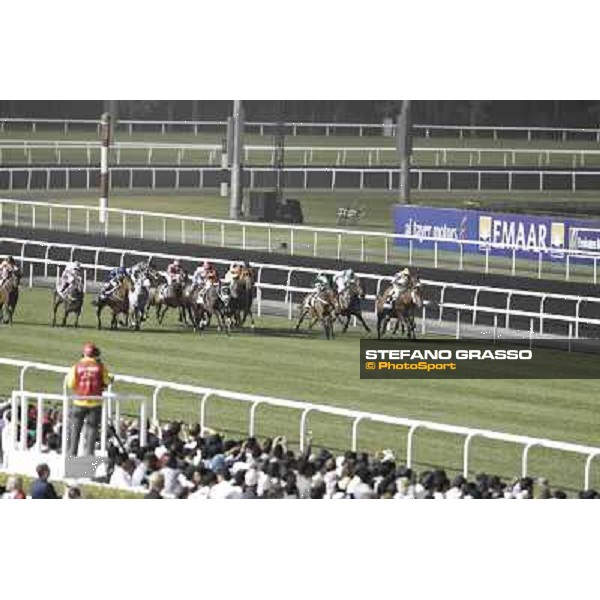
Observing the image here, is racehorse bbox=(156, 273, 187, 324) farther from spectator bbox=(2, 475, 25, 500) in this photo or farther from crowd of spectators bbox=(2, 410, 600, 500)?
spectator bbox=(2, 475, 25, 500)

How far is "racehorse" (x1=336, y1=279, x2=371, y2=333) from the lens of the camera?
27.2m

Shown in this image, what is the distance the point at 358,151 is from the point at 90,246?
9657 millimetres

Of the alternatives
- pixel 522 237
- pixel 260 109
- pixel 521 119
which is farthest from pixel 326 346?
pixel 260 109

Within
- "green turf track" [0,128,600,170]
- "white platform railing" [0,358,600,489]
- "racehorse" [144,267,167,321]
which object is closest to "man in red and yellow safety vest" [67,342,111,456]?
"white platform railing" [0,358,600,489]

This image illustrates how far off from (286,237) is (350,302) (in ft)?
20.8

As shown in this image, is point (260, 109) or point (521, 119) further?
point (260, 109)

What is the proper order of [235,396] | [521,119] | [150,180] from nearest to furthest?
[235,396] → [521,119] → [150,180]

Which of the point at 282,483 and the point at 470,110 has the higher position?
the point at 470,110

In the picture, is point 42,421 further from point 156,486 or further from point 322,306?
point 322,306

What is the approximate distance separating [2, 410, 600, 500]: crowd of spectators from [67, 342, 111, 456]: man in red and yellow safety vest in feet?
1.14

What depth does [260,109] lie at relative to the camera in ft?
154

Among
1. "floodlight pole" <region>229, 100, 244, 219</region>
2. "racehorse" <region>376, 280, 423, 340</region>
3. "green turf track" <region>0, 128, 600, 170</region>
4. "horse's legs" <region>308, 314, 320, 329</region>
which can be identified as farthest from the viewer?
"green turf track" <region>0, 128, 600, 170</region>

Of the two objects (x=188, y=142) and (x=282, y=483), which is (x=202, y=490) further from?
(x=188, y=142)

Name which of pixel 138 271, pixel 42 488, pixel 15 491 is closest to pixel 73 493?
pixel 42 488
